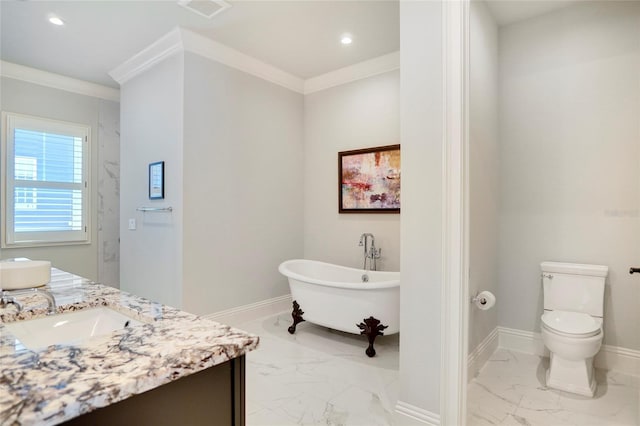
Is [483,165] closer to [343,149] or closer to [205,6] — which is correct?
[343,149]

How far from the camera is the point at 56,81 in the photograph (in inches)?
155

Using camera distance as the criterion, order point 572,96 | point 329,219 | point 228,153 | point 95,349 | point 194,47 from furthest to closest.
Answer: point 329,219 → point 228,153 → point 194,47 → point 572,96 → point 95,349

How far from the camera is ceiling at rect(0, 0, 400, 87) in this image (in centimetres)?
268

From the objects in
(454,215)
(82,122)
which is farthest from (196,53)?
(454,215)

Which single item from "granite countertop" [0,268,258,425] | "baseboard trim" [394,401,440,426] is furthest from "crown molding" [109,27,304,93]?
"baseboard trim" [394,401,440,426]

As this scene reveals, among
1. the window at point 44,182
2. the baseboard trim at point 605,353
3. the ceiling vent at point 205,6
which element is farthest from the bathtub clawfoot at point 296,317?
the window at point 44,182

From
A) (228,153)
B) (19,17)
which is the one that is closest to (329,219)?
(228,153)

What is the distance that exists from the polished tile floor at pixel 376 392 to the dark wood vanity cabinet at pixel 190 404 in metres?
1.31

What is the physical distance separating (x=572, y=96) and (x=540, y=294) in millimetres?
1602

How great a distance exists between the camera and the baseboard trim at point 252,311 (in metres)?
3.41

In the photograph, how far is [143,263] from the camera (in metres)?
3.61

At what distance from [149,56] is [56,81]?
55.9 inches

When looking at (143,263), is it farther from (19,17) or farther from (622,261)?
(622,261)

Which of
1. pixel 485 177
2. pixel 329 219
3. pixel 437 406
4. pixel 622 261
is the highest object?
pixel 485 177
